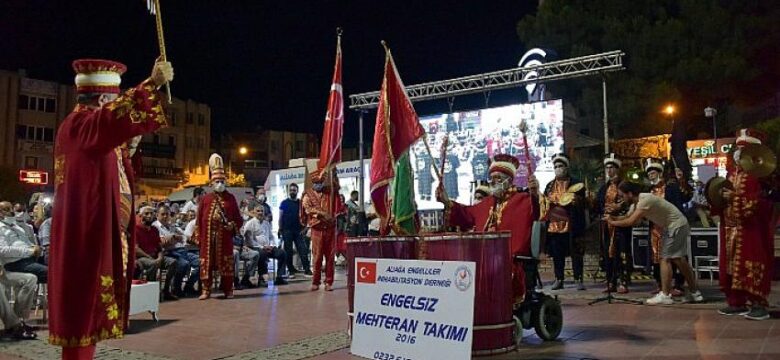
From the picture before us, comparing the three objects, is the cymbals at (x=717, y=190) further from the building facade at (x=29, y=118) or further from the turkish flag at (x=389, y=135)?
the building facade at (x=29, y=118)

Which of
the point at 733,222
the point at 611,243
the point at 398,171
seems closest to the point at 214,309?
the point at 398,171

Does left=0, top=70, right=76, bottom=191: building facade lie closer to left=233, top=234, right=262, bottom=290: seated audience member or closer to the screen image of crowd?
the screen image of crowd

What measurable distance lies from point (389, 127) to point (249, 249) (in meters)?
6.72

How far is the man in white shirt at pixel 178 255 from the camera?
1062 cm

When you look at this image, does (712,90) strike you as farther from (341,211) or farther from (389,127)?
(389,127)

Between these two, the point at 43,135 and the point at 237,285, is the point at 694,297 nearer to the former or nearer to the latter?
the point at 237,285

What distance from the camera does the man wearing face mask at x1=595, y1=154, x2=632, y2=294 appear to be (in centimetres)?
995

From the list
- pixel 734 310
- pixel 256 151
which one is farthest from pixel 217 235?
pixel 256 151

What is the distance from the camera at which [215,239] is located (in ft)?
33.5

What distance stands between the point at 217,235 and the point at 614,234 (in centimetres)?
629

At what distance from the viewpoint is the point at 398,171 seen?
6.60m

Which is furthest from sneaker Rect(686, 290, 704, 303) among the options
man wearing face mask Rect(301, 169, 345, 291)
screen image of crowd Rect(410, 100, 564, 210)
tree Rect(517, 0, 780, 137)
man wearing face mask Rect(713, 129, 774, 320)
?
tree Rect(517, 0, 780, 137)

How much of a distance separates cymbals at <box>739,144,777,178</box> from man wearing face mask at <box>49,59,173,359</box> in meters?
6.58

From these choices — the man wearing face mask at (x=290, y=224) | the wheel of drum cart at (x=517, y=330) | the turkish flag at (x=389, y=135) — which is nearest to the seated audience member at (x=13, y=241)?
the turkish flag at (x=389, y=135)
